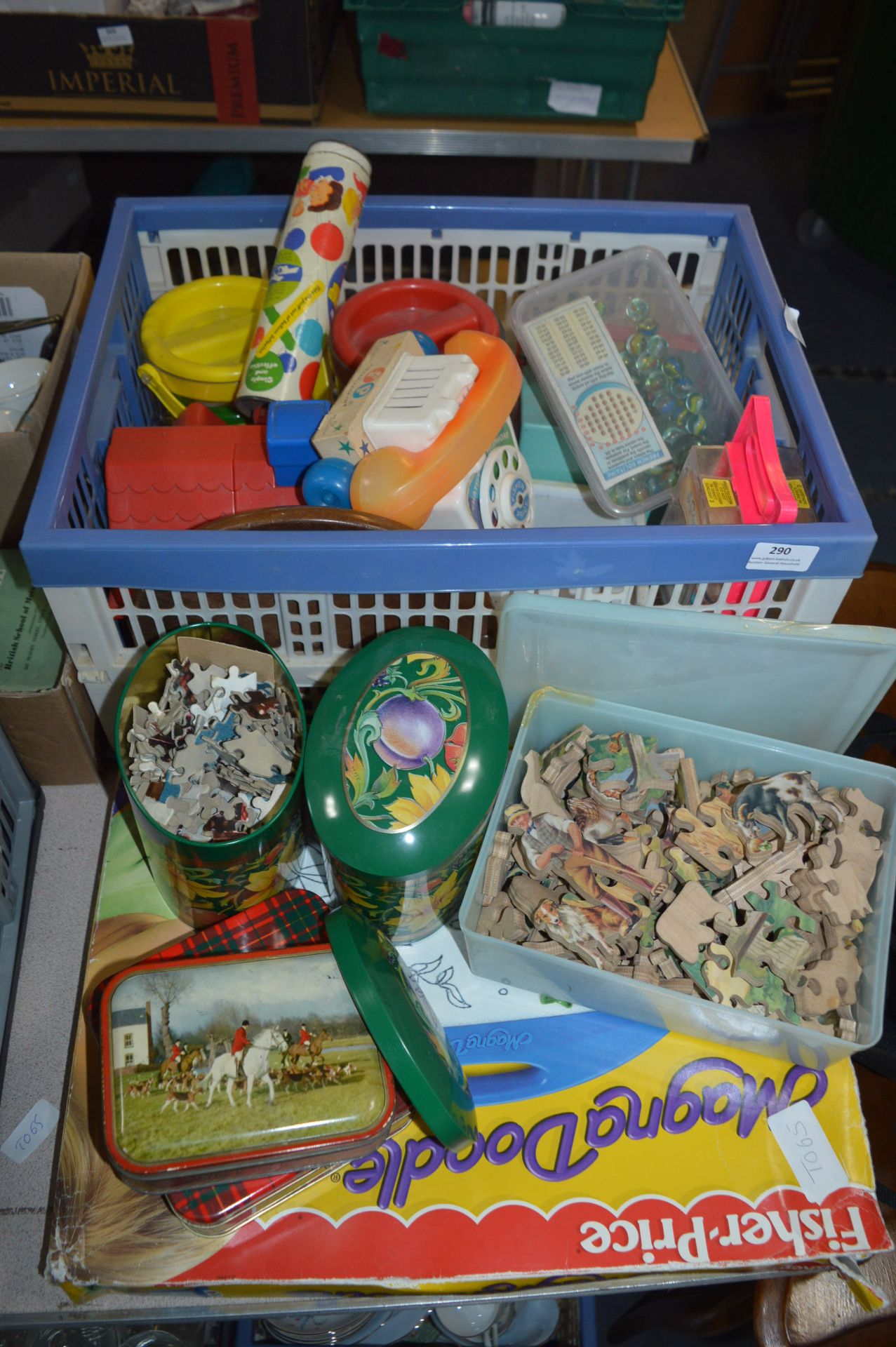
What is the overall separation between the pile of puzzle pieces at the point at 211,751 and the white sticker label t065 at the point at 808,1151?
0.48 metres

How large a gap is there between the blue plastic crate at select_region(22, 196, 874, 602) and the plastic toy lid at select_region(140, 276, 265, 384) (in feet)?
0.10

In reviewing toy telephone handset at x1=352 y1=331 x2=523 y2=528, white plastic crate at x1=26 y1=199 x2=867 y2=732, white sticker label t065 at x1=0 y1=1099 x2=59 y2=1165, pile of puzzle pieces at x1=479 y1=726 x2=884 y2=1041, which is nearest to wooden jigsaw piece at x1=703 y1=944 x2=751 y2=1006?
pile of puzzle pieces at x1=479 y1=726 x2=884 y2=1041

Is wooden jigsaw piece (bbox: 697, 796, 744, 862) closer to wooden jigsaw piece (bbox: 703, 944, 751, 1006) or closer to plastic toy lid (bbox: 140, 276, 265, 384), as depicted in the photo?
wooden jigsaw piece (bbox: 703, 944, 751, 1006)

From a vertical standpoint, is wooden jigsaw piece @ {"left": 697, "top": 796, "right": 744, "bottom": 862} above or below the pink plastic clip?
below

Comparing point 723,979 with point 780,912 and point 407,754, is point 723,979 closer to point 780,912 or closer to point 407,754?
point 780,912

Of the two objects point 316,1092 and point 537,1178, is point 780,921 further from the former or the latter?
point 316,1092

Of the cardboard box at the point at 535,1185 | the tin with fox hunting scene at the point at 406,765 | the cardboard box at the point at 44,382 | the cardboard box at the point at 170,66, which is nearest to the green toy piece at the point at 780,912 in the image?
the cardboard box at the point at 535,1185

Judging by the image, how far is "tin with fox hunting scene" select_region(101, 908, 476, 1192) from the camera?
0.67 m

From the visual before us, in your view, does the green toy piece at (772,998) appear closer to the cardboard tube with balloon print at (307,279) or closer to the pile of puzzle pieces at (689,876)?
the pile of puzzle pieces at (689,876)

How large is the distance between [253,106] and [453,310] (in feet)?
2.25

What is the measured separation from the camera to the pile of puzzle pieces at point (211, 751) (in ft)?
2.39

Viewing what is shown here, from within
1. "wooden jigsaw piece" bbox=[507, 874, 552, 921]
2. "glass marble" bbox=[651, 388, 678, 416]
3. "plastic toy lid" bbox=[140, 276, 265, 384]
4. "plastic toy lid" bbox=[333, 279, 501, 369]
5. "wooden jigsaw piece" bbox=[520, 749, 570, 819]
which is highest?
"plastic toy lid" bbox=[333, 279, 501, 369]

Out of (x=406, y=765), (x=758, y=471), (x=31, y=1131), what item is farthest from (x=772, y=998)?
(x=31, y=1131)

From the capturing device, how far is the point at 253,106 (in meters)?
1.42
